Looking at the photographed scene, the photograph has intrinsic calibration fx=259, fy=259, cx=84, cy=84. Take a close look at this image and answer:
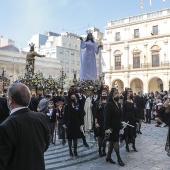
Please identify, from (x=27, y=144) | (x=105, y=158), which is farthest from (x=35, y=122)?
(x=105, y=158)

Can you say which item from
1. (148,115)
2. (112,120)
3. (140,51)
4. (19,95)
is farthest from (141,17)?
(19,95)

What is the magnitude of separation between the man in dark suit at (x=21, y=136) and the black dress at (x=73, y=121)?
4530mm

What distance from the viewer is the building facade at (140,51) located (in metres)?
38.9

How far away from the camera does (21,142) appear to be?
255 centimetres

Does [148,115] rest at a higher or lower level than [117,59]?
lower

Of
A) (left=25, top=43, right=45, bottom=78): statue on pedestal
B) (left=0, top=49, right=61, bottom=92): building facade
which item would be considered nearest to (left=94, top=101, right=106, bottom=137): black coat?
(left=25, top=43, right=45, bottom=78): statue on pedestal

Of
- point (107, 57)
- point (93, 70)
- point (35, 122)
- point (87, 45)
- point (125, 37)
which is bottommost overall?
point (35, 122)

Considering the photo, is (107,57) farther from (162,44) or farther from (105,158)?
(105,158)

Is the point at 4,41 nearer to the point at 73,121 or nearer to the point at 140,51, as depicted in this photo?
the point at 140,51

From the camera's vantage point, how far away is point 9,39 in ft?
224

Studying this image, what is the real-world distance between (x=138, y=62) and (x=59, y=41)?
30671 millimetres

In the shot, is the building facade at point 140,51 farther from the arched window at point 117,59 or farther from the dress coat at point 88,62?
the dress coat at point 88,62

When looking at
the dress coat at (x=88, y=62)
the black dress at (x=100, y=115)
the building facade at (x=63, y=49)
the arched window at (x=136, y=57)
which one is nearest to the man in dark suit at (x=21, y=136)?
the black dress at (x=100, y=115)

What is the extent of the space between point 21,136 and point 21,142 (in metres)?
0.06
